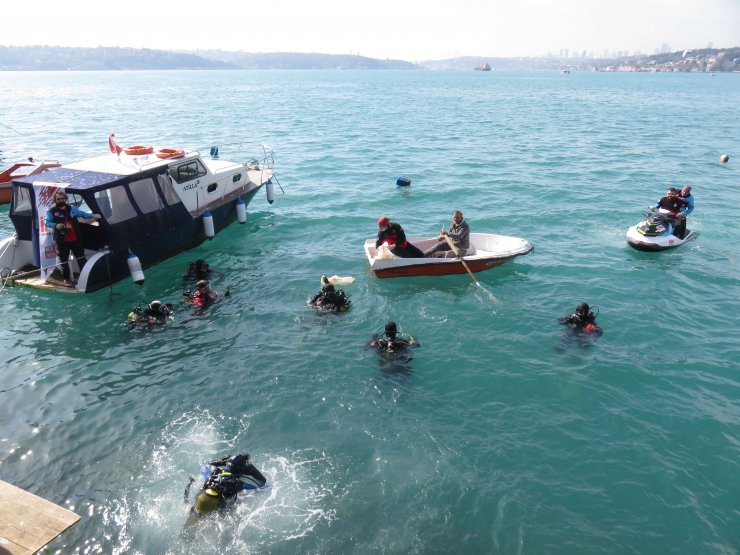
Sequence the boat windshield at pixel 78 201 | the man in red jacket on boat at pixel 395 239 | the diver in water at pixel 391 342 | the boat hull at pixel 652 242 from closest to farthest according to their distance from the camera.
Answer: the diver in water at pixel 391 342 → the boat windshield at pixel 78 201 → the man in red jacket on boat at pixel 395 239 → the boat hull at pixel 652 242

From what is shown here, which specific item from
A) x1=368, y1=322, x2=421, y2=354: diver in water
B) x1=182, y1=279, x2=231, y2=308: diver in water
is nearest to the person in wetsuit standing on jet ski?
x1=368, y1=322, x2=421, y2=354: diver in water


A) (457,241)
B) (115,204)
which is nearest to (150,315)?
(115,204)

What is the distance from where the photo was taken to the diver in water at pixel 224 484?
8555mm

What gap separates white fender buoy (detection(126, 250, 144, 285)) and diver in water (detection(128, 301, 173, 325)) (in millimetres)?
2019

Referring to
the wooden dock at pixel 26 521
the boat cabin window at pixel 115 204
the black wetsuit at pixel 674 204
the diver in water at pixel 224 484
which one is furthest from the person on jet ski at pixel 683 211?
the wooden dock at pixel 26 521

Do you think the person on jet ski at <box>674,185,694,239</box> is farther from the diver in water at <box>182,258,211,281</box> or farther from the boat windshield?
the boat windshield

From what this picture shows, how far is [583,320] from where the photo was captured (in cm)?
1422

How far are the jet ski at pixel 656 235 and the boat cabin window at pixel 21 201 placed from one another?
2236cm

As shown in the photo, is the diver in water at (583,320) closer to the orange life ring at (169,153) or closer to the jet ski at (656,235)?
the jet ski at (656,235)

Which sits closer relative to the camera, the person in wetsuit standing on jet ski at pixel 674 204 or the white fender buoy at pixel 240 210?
the person in wetsuit standing on jet ski at pixel 674 204

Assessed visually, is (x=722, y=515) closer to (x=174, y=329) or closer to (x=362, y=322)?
(x=362, y=322)

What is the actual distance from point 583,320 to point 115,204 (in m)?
15.5

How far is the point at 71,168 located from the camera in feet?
58.1

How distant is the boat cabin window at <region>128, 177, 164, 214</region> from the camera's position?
1781 cm
